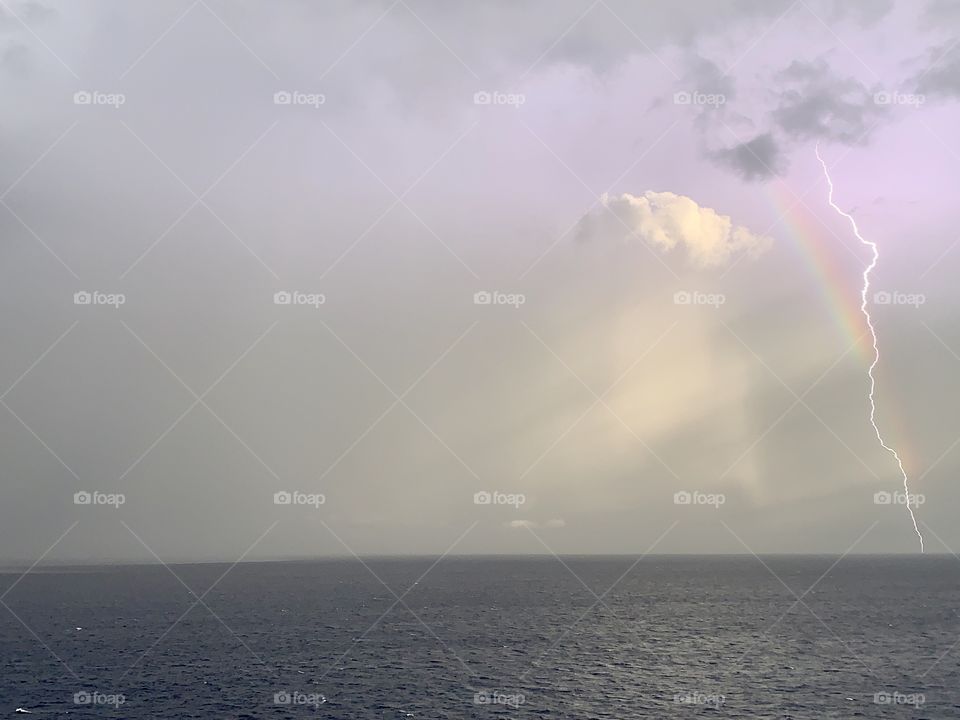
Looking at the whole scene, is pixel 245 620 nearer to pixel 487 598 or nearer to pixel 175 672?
pixel 175 672

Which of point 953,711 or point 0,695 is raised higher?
point 0,695

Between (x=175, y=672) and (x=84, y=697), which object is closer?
(x=84, y=697)

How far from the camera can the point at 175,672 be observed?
235 ft

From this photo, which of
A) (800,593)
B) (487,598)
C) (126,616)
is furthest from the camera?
(800,593)

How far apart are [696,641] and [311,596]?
321 ft

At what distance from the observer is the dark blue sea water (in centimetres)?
5831

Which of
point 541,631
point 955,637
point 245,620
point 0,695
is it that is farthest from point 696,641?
point 0,695

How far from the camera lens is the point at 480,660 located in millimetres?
77312

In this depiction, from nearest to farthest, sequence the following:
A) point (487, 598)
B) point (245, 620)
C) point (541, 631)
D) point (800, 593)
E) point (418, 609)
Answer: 1. point (541, 631)
2. point (245, 620)
3. point (418, 609)
4. point (487, 598)
5. point (800, 593)

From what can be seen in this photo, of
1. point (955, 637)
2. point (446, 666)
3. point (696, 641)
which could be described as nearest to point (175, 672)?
point (446, 666)

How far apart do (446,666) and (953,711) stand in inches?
1708

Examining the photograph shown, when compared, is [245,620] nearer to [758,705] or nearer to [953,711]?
[758,705]

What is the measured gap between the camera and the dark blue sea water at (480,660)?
58.3 metres

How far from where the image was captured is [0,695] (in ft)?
202
